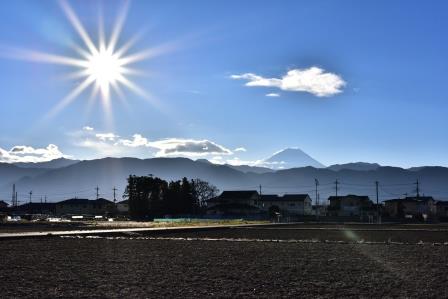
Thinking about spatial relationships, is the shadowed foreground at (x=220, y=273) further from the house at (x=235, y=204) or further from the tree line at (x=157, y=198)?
the house at (x=235, y=204)

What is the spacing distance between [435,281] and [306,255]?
7.81 m

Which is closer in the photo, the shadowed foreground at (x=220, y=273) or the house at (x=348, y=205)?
the shadowed foreground at (x=220, y=273)

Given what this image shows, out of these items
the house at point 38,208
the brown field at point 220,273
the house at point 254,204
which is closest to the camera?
the brown field at point 220,273

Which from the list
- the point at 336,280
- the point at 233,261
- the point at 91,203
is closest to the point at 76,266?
the point at 233,261

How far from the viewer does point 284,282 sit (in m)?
14.5

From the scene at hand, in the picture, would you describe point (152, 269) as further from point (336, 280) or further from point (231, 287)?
point (336, 280)

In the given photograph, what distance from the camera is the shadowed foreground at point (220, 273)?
13.0 metres

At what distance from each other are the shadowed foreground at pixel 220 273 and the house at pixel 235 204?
100466 millimetres

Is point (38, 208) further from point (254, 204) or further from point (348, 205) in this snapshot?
point (348, 205)

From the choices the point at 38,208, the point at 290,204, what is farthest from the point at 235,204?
the point at 38,208

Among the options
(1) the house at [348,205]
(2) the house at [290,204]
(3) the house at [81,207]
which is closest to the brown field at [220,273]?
(1) the house at [348,205]

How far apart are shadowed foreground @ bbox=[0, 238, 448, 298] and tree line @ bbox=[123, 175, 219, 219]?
8303 cm

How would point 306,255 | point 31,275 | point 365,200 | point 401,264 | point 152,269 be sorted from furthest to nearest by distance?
point 365,200 < point 306,255 < point 401,264 < point 152,269 < point 31,275

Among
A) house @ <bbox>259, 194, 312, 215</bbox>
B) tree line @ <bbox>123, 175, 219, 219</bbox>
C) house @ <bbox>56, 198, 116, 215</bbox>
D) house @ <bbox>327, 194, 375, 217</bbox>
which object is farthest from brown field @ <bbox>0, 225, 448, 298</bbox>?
house @ <bbox>56, 198, 116, 215</bbox>
